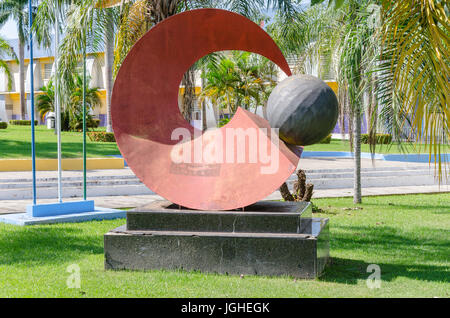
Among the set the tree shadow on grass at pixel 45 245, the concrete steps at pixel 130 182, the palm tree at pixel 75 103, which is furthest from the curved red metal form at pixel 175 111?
the palm tree at pixel 75 103

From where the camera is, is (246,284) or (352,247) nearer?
(246,284)

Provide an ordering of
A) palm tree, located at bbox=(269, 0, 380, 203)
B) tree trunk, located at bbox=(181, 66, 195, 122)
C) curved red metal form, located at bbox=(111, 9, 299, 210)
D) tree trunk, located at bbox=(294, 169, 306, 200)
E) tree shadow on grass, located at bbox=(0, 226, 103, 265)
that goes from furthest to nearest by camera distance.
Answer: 1. palm tree, located at bbox=(269, 0, 380, 203)
2. tree trunk, located at bbox=(294, 169, 306, 200)
3. tree trunk, located at bbox=(181, 66, 195, 122)
4. tree shadow on grass, located at bbox=(0, 226, 103, 265)
5. curved red metal form, located at bbox=(111, 9, 299, 210)

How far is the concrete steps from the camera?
13.0 meters

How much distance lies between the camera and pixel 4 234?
860cm

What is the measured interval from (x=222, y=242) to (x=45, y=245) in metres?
3.06

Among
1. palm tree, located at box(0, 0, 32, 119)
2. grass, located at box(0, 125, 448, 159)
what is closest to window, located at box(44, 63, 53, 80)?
palm tree, located at box(0, 0, 32, 119)

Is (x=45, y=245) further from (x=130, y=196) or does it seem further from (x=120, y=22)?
(x=130, y=196)

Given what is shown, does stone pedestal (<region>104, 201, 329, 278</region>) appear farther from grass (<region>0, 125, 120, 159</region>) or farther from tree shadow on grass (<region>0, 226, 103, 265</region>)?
grass (<region>0, 125, 120, 159</region>)

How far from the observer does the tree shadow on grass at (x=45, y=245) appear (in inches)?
278

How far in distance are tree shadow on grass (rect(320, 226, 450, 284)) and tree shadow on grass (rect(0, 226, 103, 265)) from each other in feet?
10.5

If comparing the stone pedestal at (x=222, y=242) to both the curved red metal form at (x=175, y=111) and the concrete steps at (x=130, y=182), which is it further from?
the concrete steps at (x=130, y=182)
